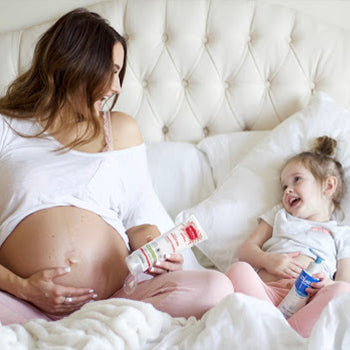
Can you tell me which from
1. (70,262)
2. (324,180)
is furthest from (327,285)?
(70,262)

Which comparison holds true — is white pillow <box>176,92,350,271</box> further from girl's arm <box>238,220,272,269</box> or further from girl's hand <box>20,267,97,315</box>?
girl's hand <box>20,267,97,315</box>

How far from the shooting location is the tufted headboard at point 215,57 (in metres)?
1.76

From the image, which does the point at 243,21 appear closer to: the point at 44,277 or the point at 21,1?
the point at 21,1

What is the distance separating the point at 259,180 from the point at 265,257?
0.33 meters

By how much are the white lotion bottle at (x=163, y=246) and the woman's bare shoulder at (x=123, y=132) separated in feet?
1.17

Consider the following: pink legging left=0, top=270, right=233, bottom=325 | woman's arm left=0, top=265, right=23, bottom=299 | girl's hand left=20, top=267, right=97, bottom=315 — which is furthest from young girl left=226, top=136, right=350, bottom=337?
woman's arm left=0, top=265, right=23, bottom=299

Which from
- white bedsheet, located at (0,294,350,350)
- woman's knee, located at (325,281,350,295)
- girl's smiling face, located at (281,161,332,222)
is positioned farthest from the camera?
girl's smiling face, located at (281,161,332,222)

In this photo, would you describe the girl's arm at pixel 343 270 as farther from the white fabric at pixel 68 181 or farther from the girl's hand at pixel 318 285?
the white fabric at pixel 68 181

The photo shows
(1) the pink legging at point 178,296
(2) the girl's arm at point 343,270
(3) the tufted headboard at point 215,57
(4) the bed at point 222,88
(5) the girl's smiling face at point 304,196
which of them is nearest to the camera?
(1) the pink legging at point 178,296

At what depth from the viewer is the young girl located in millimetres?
1311

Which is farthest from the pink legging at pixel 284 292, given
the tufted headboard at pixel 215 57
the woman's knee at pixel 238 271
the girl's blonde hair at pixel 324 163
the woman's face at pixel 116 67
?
the tufted headboard at pixel 215 57

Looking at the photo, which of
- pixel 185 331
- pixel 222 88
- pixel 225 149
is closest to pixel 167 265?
pixel 185 331

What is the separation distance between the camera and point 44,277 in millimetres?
1039

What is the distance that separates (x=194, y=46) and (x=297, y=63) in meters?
0.42
